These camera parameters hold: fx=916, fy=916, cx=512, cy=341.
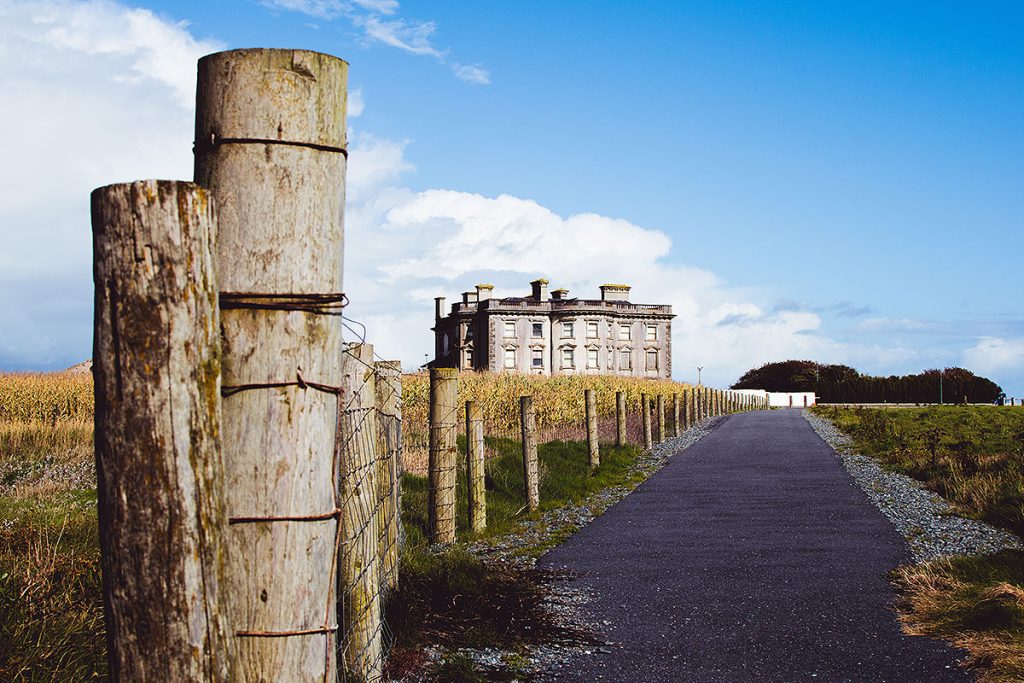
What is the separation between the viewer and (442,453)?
9289mm

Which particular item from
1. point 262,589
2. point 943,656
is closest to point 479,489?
point 943,656

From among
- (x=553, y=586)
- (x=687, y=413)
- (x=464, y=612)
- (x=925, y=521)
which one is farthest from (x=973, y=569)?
(x=687, y=413)

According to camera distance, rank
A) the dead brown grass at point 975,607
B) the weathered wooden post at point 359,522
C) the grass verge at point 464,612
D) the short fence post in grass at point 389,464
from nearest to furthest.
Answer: the weathered wooden post at point 359,522
the grass verge at point 464,612
the dead brown grass at point 975,607
the short fence post in grass at point 389,464

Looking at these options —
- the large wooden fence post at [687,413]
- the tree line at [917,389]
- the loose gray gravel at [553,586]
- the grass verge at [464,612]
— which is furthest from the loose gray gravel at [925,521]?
the tree line at [917,389]

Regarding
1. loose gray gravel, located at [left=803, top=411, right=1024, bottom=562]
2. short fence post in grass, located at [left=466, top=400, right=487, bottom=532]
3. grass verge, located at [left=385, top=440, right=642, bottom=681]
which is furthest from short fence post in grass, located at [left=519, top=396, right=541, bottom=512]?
loose gray gravel, located at [left=803, top=411, right=1024, bottom=562]

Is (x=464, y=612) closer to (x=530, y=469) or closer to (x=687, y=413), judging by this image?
(x=530, y=469)

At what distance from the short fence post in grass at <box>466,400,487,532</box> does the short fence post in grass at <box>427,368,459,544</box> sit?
835 millimetres

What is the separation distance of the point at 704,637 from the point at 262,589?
14.4 feet

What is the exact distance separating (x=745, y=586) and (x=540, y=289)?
71.4 m

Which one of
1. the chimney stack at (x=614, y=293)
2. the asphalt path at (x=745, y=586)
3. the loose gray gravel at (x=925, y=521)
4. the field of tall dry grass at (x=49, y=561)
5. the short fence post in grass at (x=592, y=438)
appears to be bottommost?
the asphalt path at (x=745, y=586)

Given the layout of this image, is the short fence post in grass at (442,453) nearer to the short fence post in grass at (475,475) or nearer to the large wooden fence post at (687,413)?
the short fence post in grass at (475,475)

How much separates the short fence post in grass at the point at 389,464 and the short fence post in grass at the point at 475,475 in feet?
10.7

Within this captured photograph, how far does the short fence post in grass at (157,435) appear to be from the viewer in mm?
2479

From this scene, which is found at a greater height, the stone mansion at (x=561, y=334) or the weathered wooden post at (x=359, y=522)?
the stone mansion at (x=561, y=334)
